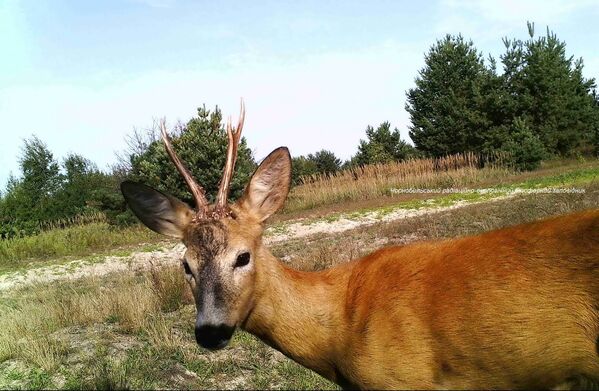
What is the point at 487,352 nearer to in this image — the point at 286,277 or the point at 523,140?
the point at 286,277

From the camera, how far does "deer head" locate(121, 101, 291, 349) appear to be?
333cm

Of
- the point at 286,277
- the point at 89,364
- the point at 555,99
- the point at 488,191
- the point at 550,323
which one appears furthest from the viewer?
the point at 555,99

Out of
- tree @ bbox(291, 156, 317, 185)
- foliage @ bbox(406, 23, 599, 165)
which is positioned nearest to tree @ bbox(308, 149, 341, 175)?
tree @ bbox(291, 156, 317, 185)

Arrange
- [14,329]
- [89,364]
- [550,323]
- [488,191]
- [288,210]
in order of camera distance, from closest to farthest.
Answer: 1. [550,323]
2. [89,364]
3. [14,329]
4. [488,191]
5. [288,210]

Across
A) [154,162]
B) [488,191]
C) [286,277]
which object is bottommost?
[488,191]

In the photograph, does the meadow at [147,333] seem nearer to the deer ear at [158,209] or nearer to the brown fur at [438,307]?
the brown fur at [438,307]

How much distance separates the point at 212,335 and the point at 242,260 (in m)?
0.63

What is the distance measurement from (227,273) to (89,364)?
3.32m

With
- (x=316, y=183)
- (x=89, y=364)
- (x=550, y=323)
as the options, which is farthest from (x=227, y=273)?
(x=316, y=183)

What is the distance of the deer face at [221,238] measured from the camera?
3311mm

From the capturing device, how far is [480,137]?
38.3 m

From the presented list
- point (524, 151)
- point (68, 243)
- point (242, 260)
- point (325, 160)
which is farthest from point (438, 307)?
point (325, 160)

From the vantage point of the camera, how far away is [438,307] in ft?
10.7

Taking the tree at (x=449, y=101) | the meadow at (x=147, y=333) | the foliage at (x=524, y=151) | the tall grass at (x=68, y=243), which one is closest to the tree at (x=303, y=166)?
the tree at (x=449, y=101)
